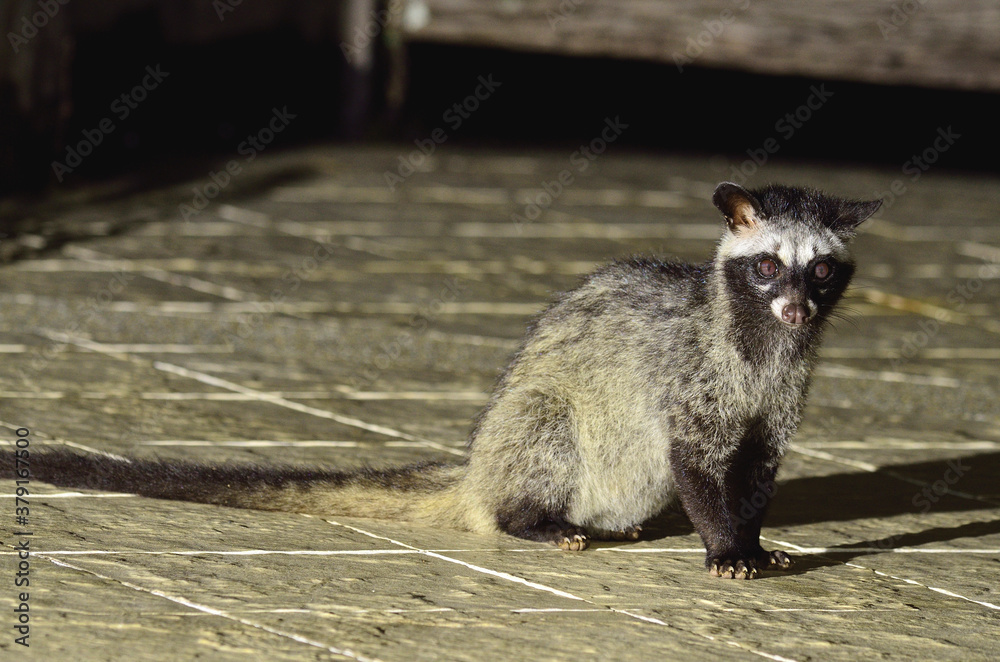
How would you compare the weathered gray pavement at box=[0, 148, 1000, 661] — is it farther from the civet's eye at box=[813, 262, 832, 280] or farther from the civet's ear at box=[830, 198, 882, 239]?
the civet's ear at box=[830, 198, 882, 239]

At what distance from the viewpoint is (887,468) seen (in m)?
5.41

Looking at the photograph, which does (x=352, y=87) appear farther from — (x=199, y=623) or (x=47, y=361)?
(x=199, y=623)

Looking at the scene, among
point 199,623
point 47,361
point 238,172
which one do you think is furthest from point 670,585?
point 238,172

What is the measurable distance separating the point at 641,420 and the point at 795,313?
607 millimetres

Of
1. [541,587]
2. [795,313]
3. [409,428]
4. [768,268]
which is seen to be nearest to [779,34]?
[409,428]

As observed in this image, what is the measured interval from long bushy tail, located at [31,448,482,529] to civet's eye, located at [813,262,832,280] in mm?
1283

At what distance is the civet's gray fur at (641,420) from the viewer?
13.6 feet

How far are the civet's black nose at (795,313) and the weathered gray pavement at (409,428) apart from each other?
0.79m

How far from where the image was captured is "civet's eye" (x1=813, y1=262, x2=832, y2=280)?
4.10 m

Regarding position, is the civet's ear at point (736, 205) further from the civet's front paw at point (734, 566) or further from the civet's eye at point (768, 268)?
the civet's front paw at point (734, 566)

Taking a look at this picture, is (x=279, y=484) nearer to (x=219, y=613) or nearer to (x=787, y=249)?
(x=219, y=613)

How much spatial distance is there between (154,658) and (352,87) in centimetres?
1026

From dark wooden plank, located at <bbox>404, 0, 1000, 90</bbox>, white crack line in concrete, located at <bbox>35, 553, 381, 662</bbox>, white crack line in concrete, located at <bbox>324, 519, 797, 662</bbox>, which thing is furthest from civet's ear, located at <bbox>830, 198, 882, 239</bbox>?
dark wooden plank, located at <bbox>404, 0, 1000, 90</bbox>

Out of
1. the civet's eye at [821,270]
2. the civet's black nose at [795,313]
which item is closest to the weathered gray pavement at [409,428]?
the civet's black nose at [795,313]
